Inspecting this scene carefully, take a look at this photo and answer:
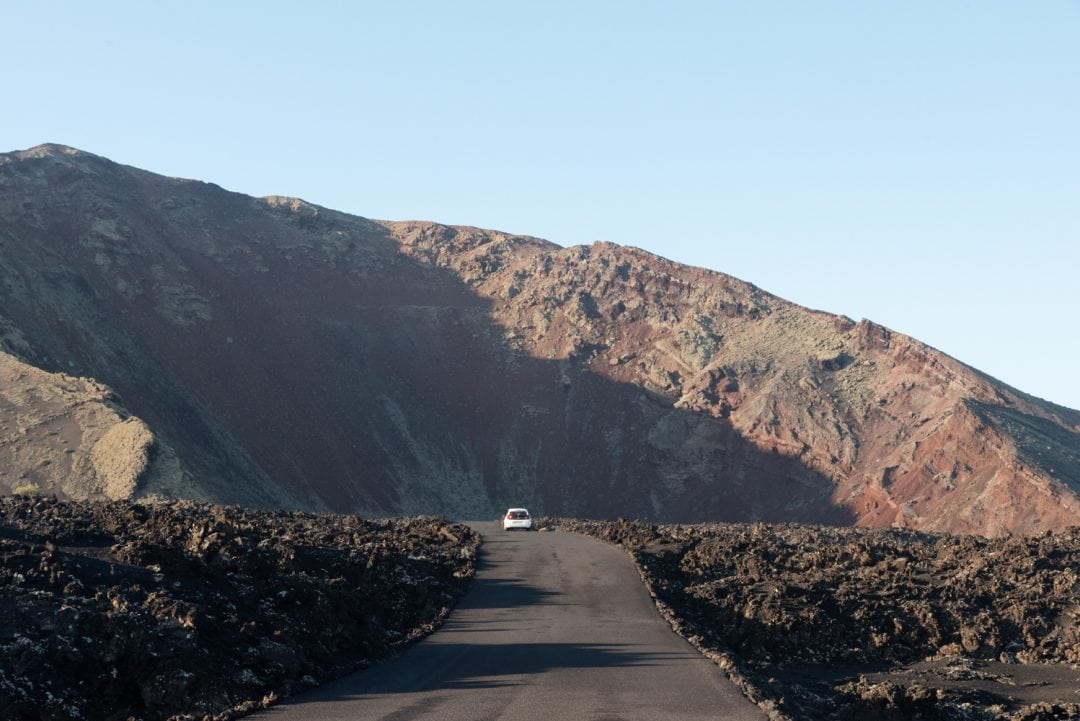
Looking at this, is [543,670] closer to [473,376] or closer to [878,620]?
[878,620]

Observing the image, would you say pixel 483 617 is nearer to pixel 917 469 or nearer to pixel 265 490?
pixel 265 490

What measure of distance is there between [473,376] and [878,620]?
57999 millimetres

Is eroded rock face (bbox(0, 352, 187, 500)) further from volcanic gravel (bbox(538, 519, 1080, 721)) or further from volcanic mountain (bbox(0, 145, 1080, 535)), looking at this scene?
volcanic gravel (bbox(538, 519, 1080, 721))

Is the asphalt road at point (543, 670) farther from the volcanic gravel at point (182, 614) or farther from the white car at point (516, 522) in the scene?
the white car at point (516, 522)

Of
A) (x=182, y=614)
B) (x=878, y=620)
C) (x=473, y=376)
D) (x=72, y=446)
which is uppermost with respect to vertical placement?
(x=473, y=376)

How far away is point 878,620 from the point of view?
91.7 ft

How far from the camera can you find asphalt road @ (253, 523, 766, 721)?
51.1 feet

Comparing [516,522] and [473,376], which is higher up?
[473,376]

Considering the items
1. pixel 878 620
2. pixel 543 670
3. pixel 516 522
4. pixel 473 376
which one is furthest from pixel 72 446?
pixel 473 376

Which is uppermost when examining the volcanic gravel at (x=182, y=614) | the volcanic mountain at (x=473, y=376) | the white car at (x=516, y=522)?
the volcanic mountain at (x=473, y=376)

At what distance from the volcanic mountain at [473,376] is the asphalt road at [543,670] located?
28714mm

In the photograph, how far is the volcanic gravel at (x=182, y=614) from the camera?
51.3 ft

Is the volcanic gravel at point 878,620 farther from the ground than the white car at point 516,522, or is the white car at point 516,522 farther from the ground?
the volcanic gravel at point 878,620

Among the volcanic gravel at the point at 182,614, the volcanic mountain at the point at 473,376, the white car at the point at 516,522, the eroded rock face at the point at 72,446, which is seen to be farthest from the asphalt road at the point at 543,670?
the volcanic mountain at the point at 473,376
